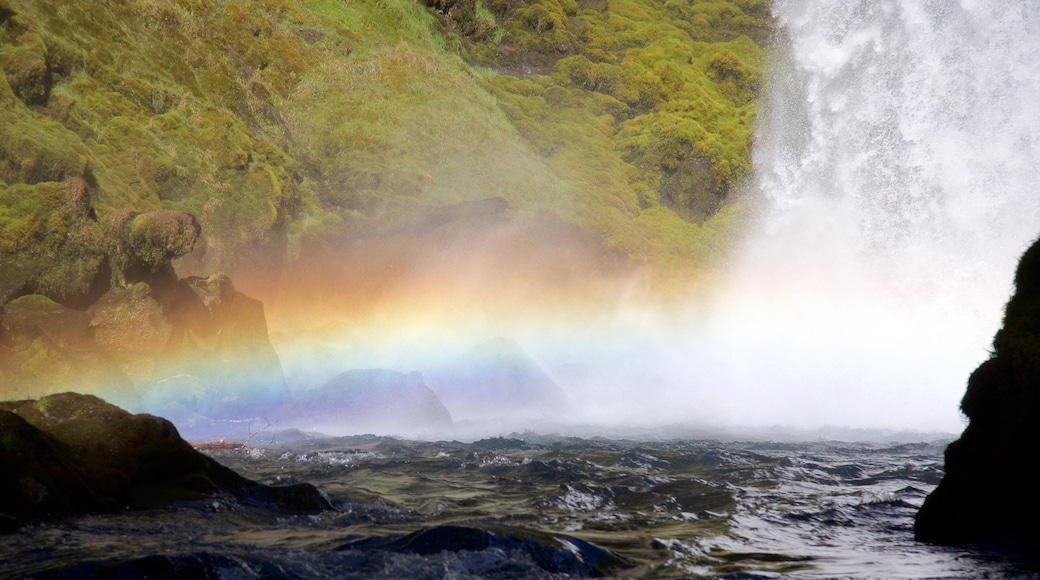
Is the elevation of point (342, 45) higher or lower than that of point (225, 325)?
higher

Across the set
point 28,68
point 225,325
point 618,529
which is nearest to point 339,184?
point 225,325

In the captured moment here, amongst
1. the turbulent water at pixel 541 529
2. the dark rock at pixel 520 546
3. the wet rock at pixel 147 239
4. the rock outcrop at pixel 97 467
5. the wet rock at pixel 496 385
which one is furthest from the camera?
the wet rock at pixel 496 385

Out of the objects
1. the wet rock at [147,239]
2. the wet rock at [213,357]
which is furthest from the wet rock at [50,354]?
the wet rock at [147,239]

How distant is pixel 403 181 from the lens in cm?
4688

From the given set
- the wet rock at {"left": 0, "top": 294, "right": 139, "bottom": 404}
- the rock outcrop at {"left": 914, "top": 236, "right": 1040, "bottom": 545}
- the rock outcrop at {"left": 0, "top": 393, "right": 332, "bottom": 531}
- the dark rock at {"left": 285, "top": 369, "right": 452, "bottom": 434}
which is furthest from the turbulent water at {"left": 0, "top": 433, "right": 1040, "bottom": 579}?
the wet rock at {"left": 0, "top": 294, "right": 139, "bottom": 404}

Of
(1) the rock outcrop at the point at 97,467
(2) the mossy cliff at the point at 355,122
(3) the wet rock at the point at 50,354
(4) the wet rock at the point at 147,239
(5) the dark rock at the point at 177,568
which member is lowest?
(5) the dark rock at the point at 177,568

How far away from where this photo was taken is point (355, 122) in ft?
157

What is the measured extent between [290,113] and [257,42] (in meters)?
4.97

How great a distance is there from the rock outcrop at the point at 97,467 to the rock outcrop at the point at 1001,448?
7.51 meters

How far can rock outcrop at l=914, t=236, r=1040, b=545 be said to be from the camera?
6.68 meters

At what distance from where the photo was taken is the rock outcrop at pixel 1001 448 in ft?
21.9

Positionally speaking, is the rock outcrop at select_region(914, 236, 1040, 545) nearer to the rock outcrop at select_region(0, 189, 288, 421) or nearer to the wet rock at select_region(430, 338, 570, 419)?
the rock outcrop at select_region(0, 189, 288, 421)

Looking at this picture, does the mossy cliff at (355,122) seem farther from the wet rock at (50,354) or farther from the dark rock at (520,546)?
the dark rock at (520,546)

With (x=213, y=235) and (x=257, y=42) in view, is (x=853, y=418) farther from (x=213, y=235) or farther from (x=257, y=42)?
(x=257, y=42)
